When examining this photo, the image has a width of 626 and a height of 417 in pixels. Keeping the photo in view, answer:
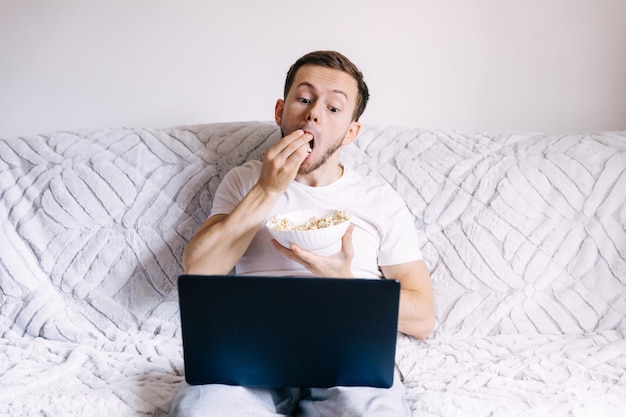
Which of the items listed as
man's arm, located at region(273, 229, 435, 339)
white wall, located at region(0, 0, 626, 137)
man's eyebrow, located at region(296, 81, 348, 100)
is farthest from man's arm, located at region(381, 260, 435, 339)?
white wall, located at region(0, 0, 626, 137)

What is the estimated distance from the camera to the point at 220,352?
3.62 feet

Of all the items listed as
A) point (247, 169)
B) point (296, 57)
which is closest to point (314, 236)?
point (247, 169)

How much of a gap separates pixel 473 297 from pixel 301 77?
73cm

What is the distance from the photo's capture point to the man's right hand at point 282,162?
137cm

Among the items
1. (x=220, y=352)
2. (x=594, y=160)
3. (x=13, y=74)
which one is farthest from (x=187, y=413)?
(x=13, y=74)

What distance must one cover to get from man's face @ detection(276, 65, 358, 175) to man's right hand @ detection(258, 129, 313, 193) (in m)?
0.10

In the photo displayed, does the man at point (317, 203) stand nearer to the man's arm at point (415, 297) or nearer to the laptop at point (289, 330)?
the man's arm at point (415, 297)

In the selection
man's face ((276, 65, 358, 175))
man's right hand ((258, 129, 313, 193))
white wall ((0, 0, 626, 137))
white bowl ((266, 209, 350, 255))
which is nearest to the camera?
white bowl ((266, 209, 350, 255))

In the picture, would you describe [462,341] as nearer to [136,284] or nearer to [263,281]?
[263,281]

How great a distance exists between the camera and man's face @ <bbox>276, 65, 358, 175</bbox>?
1483 millimetres

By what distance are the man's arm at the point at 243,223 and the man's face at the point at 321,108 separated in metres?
0.08

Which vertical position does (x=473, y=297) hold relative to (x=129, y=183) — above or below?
below

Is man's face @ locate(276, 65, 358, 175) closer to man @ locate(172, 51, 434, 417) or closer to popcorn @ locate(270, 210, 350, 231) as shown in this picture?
man @ locate(172, 51, 434, 417)

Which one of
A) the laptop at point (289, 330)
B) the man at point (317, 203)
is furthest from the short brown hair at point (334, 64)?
the laptop at point (289, 330)
